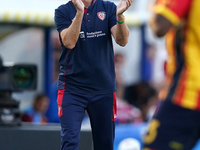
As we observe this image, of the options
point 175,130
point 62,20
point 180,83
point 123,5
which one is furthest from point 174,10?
point 62,20

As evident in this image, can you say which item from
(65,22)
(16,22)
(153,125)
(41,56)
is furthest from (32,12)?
(153,125)

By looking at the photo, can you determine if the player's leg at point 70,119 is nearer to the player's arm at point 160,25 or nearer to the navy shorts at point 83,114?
the navy shorts at point 83,114

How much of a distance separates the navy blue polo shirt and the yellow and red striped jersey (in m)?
1.38

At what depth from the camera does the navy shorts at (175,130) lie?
2.53m

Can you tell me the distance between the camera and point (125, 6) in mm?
3635

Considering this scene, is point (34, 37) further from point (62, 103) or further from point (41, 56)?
point (62, 103)

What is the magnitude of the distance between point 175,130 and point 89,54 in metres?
1.53

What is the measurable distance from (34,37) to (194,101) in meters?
7.52

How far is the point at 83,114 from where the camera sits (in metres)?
3.97

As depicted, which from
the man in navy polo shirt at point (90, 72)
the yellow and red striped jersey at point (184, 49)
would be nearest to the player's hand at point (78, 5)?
the man in navy polo shirt at point (90, 72)

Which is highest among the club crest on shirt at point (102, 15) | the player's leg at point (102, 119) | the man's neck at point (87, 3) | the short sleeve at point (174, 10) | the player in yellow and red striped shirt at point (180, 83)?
the man's neck at point (87, 3)

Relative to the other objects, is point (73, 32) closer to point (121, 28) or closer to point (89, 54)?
point (89, 54)

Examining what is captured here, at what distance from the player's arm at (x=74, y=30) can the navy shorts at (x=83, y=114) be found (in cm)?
44

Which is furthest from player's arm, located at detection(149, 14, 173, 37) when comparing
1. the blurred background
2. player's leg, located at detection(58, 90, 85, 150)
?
the blurred background
